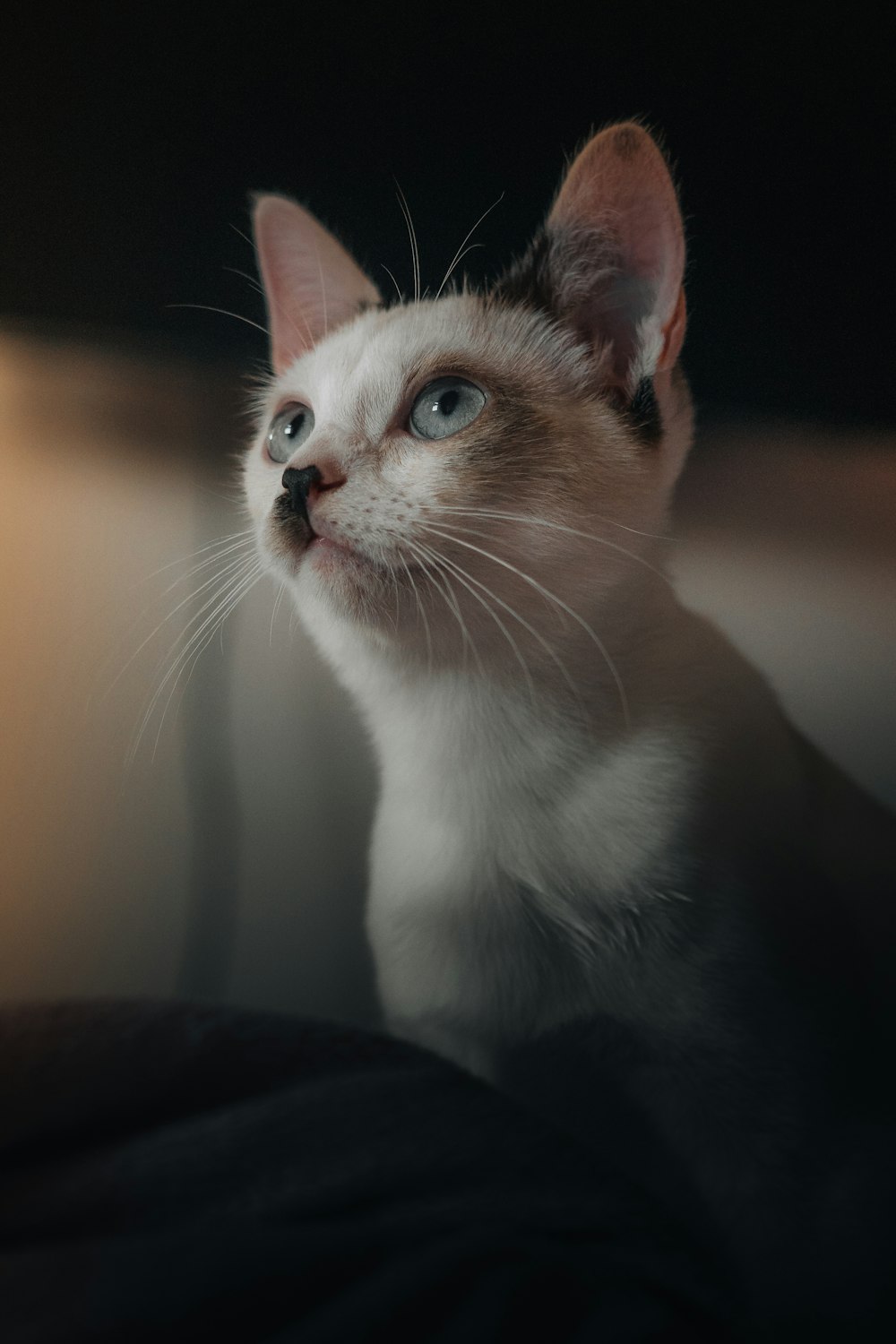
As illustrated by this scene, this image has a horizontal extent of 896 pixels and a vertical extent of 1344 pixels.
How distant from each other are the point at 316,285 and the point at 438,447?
0.85 feet

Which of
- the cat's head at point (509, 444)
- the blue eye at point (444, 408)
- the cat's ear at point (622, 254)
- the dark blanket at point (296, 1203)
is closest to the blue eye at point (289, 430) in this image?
the cat's head at point (509, 444)

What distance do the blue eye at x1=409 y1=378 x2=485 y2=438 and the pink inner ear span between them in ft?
0.40

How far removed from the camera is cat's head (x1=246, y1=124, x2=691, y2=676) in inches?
25.4

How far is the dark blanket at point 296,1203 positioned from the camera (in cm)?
54

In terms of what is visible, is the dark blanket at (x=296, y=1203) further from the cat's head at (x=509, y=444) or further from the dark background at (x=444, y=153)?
the dark background at (x=444, y=153)

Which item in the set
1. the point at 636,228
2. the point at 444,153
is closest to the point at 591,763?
the point at 636,228

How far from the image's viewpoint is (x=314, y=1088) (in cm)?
65

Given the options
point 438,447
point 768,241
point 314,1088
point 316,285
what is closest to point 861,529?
point 768,241

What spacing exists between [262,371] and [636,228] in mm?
343

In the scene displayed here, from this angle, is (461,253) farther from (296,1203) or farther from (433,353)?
(296,1203)

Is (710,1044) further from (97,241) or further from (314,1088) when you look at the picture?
(97,241)

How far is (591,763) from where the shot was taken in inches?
28.3

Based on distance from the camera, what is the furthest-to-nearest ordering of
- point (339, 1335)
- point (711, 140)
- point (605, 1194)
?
point (711, 140) → point (605, 1194) → point (339, 1335)

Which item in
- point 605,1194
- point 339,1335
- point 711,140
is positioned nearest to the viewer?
point 339,1335
